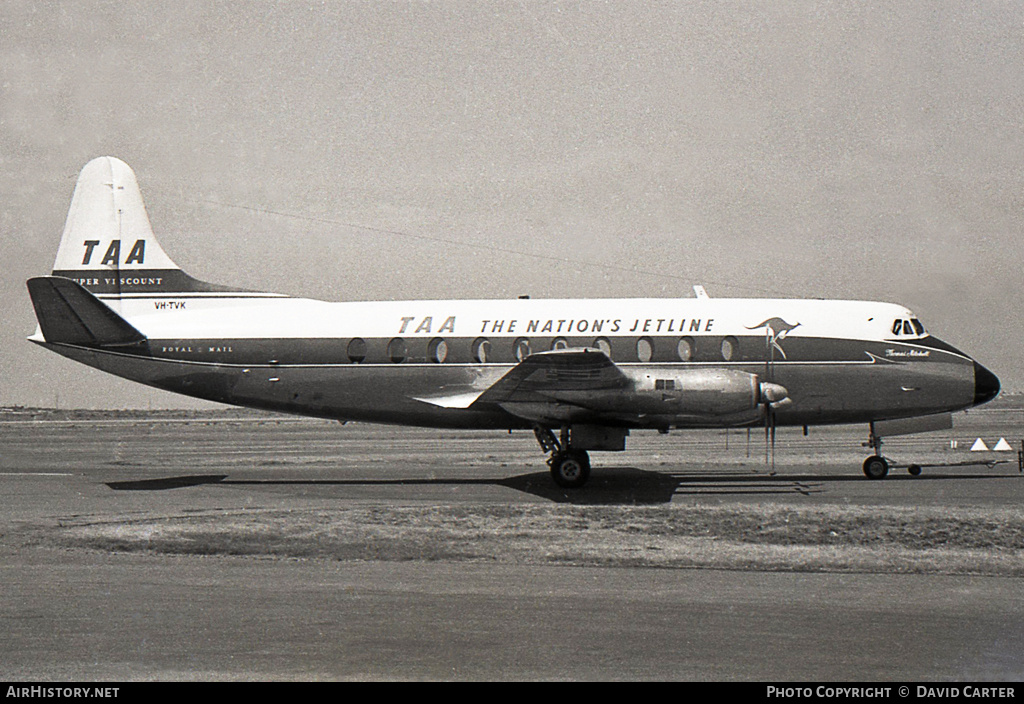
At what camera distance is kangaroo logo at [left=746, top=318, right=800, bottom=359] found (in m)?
20.7

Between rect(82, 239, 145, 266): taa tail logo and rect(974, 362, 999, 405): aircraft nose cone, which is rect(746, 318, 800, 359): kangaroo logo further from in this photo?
rect(82, 239, 145, 266): taa tail logo

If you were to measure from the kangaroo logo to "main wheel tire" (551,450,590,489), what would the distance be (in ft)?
17.4

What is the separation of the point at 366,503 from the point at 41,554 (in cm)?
653

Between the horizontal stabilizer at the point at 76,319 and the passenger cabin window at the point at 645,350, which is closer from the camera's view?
the horizontal stabilizer at the point at 76,319

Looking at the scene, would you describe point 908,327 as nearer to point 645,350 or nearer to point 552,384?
point 645,350

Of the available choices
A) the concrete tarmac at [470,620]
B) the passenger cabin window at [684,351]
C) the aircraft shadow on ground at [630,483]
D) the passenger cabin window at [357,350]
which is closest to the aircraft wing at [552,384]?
the aircraft shadow on ground at [630,483]

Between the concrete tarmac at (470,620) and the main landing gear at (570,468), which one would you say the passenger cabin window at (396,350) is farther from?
the concrete tarmac at (470,620)

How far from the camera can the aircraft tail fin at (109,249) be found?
2323 centimetres

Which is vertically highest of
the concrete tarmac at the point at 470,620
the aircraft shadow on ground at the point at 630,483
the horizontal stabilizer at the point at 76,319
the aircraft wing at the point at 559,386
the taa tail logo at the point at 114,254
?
the taa tail logo at the point at 114,254

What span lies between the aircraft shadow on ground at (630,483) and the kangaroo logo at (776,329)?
A: 323cm

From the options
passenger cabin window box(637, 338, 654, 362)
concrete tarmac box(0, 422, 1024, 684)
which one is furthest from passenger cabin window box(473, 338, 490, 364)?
concrete tarmac box(0, 422, 1024, 684)

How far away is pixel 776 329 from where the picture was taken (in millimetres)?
20812

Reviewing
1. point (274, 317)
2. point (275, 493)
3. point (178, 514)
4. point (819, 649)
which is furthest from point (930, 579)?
point (274, 317)
